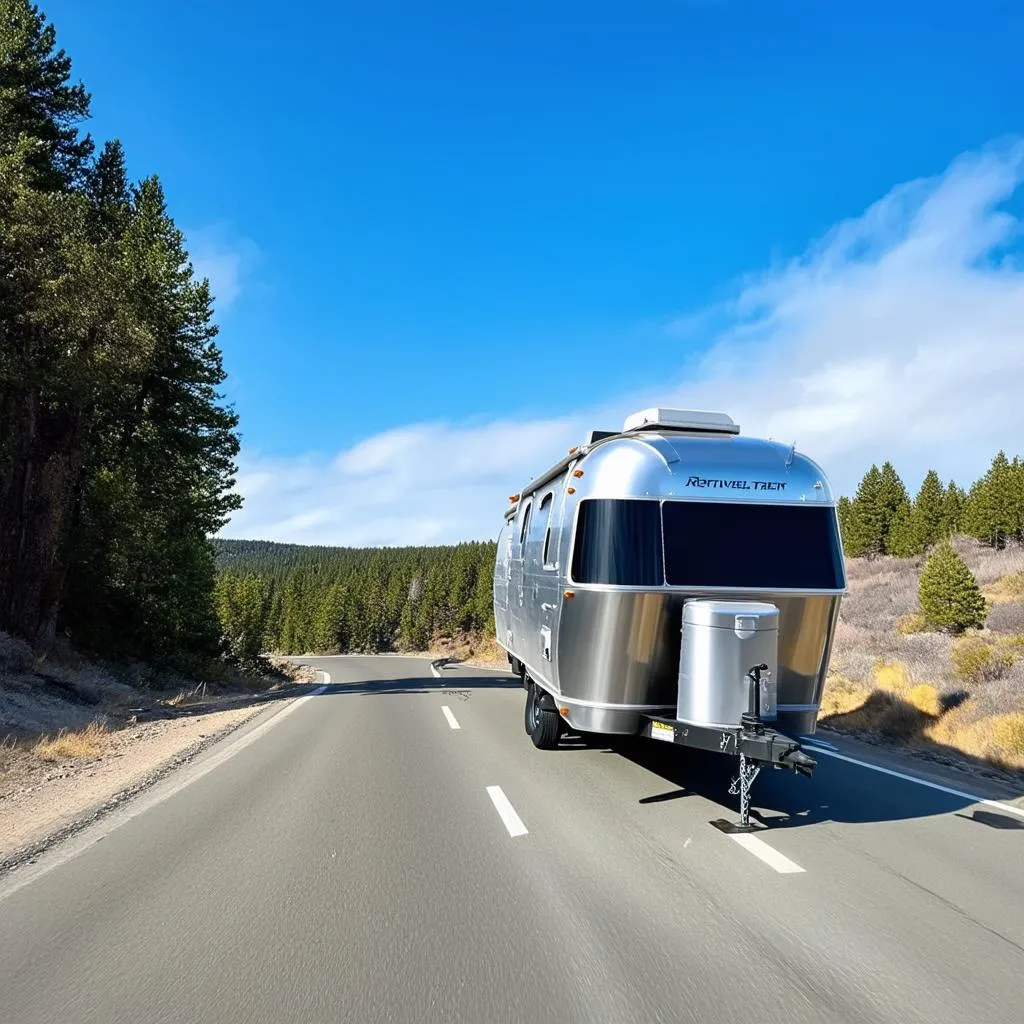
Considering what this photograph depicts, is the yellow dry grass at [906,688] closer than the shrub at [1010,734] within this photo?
No

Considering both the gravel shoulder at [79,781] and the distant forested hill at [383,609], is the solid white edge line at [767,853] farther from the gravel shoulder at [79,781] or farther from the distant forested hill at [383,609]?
the distant forested hill at [383,609]

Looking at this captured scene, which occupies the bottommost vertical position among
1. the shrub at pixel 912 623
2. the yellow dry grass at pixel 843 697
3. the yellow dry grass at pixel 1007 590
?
the yellow dry grass at pixel 843 697

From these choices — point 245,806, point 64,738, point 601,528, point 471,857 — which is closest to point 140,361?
point 64,738

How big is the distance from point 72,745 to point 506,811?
7.30 m

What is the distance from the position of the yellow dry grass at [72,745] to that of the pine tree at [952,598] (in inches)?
894

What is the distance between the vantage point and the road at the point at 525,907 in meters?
3.47

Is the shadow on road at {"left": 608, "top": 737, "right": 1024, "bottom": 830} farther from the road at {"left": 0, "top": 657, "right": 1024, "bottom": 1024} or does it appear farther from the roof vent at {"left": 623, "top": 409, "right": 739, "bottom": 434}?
the roof vent at {"left": 623, "top": 409, "right": 739, "bottom": 434}

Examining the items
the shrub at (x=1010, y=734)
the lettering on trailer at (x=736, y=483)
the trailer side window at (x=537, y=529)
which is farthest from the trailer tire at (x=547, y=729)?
the shrub at (x=1010, y=734)

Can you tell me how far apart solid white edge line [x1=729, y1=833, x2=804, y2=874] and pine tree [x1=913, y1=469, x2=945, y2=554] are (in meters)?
63.8

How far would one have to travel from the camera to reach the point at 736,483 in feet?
23.1

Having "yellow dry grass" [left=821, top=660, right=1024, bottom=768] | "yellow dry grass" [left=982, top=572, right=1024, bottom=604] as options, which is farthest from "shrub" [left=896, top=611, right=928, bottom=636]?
"yellow dry grass" [left=821, top=660, right=1024, bottom=768]

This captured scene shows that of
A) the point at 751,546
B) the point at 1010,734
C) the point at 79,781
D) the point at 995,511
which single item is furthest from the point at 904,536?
the point at 79,781

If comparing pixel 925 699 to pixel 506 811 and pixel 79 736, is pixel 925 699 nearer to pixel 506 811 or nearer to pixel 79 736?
pixel 506 811

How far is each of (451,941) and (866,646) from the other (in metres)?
18.5
